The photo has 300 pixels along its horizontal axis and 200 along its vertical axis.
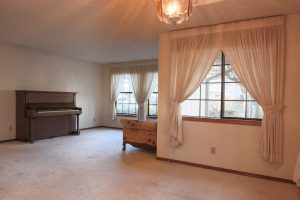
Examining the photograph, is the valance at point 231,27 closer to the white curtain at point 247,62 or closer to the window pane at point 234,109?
the white curtain at point 247,62

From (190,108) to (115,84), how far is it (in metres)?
4.20

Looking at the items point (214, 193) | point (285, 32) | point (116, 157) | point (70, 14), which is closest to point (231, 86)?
point (285, 32)

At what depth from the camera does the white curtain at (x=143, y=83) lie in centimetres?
685

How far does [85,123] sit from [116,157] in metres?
3.72

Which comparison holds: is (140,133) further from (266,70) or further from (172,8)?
(172,8)

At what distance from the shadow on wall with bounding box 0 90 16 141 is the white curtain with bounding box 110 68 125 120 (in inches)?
120

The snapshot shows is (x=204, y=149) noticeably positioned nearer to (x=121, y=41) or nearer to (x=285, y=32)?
(x=285, y=32)

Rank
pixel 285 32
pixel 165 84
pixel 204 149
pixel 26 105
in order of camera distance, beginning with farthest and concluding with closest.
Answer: pixel 26 105 < pixel 165 84 < pixel 204 149 < pixel 285 32

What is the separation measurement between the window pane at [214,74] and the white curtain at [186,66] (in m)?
0.27

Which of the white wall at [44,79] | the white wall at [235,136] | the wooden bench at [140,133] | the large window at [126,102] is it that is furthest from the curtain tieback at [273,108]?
the white wall at [44,79]

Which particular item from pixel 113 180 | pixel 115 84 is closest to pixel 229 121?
pixel 113 180

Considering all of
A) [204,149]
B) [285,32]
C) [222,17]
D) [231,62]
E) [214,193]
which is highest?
[222,17]

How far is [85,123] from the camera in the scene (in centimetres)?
752

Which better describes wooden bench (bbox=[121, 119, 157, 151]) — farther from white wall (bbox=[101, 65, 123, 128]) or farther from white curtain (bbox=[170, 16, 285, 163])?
white wall (bbox=[101, 65, 123, 128])
